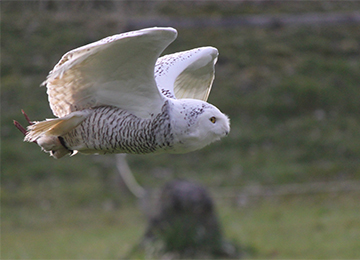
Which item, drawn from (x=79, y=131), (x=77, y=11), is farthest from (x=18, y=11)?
(x=79, y=131)

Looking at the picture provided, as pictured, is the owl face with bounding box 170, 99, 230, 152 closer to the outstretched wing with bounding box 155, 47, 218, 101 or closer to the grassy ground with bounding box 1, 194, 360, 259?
the outstretched wing with bounding box 155, 47, 218, 101

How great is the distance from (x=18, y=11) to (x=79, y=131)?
659 centimetres

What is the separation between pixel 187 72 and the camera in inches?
177

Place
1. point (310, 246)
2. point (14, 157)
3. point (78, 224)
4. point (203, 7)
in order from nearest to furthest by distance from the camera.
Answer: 1. point (310, 246)
2. point (78, 224)
3. point (14, 157)
4. point (203, 7)

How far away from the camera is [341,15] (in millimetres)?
14578

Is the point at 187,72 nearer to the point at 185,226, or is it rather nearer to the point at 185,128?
the point at 185,128

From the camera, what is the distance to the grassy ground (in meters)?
8.20

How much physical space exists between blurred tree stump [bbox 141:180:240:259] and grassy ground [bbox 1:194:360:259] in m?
0.42

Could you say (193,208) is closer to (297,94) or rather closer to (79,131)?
(79,131)

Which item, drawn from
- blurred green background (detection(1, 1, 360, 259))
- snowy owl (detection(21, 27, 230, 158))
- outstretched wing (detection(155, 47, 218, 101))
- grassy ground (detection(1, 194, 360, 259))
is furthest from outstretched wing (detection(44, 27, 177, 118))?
blurred green background (detection(1, 1, 360, 259))

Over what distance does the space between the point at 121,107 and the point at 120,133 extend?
211mm

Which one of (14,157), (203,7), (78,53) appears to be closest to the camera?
(78,53)

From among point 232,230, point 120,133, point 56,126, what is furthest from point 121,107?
point 232,230

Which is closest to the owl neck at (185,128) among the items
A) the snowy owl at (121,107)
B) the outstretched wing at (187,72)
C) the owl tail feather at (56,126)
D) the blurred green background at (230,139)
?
the snowy owl at (121,107)
